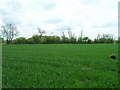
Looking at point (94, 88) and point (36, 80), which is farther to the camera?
point (36, 80)

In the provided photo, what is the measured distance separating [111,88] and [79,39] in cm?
7987

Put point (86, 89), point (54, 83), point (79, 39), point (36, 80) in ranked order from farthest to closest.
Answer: point (79, 39)
point (36, 80)
point (54, 83)
point (86, 89)

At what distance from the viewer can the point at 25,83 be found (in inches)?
151

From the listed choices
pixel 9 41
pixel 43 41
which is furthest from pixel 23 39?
pixel 43 41

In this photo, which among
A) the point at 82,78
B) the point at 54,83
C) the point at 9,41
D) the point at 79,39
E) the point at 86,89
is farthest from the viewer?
the point at 79,39

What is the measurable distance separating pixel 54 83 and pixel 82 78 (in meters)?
1.32

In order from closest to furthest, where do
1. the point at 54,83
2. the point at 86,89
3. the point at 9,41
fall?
1. the point at 86,89
2. the point at 54,83
3. the point at 9,41

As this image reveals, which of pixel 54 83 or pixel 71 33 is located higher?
pixel 71 33

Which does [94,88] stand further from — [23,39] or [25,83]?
[23,39]

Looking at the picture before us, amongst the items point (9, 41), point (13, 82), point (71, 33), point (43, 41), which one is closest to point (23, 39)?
point (9, 41)

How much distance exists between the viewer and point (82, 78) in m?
4.38

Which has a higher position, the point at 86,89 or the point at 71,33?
the point at 71,33

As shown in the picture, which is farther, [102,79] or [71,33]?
[71,33]

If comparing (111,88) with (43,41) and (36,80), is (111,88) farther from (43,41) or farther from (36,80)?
(43,41)
